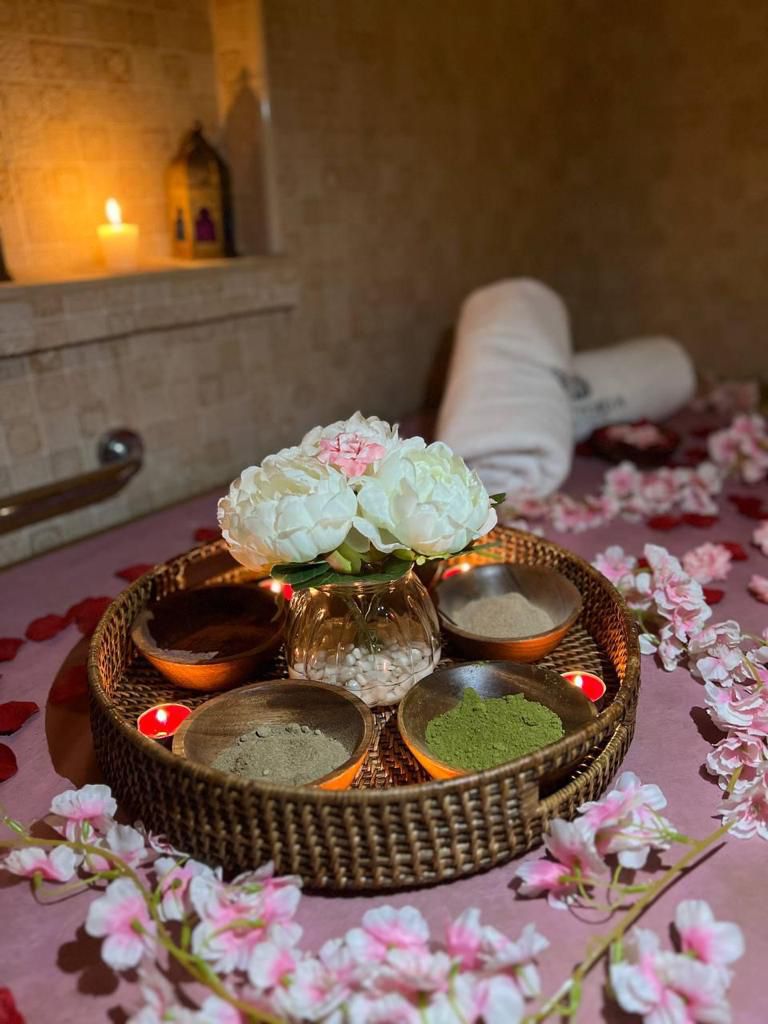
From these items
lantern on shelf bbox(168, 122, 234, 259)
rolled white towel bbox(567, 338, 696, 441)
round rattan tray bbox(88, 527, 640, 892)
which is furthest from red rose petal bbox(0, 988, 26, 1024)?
rolled white towel bbox(567, 338, 696, 441)

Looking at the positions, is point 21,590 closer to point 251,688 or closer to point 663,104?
point 251,688

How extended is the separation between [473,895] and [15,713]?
1.48ft

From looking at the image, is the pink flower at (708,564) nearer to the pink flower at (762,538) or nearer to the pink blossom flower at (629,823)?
the pink flower at (762,538)

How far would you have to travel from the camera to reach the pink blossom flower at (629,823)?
0.54 m

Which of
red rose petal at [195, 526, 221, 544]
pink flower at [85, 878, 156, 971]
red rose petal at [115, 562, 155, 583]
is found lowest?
red rose petal at [115, 562, 155, 583]

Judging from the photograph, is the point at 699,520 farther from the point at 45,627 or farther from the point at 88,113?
the point at 88,113

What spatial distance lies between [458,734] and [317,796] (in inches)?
5.7

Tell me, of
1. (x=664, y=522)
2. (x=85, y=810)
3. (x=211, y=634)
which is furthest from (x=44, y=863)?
(x=664, y=522)

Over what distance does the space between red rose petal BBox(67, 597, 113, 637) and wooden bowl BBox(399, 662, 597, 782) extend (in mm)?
412

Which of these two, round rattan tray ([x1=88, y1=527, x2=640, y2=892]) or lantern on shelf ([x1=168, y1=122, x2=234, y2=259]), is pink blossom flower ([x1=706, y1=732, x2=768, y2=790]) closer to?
round rattan tray ([x1=88, y1=527, x2=640, y2=892])

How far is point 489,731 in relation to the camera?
618 mm

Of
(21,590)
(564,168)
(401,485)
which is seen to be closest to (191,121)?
(21,590)

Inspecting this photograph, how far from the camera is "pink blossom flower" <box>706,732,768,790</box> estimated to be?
24.8 inches

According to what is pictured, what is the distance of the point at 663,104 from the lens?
1765 mm
